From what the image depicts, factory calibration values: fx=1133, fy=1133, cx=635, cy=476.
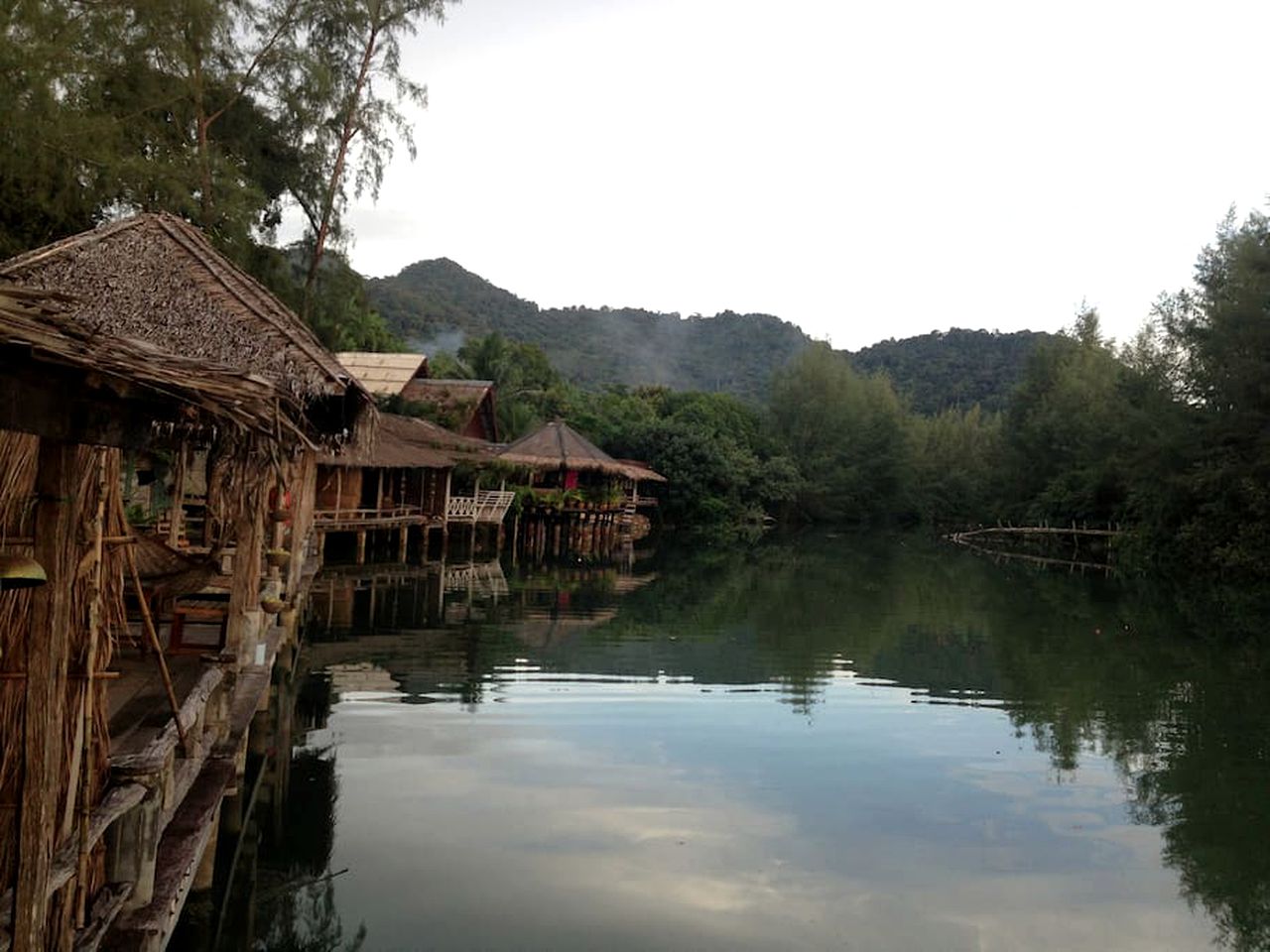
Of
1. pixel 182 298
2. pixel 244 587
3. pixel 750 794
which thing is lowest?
pixel 750 794

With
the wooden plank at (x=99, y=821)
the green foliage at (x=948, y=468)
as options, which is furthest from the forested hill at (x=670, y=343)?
the wooden plank at (x=99, y=821)

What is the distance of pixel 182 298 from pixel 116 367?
481 centimetres

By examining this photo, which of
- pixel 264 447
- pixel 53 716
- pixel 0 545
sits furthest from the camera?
pixel 264 447

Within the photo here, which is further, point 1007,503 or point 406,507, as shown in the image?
point 1007,503

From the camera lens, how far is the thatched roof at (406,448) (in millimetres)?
22141

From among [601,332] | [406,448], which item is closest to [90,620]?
[406,448]

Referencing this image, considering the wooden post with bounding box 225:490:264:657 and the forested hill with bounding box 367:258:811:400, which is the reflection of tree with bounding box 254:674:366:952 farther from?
the forested hill with bounding box 367:258:811:400

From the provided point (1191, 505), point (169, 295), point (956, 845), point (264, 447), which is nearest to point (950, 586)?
point (1191, 505)

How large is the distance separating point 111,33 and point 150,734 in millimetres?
11888

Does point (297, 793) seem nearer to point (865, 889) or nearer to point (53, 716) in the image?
point (865, 889)

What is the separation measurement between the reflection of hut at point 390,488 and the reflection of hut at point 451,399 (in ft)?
14.0

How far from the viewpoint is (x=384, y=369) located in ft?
105

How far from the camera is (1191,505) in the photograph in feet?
96.9

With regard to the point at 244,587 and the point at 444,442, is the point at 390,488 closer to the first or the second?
the point at 444,442
